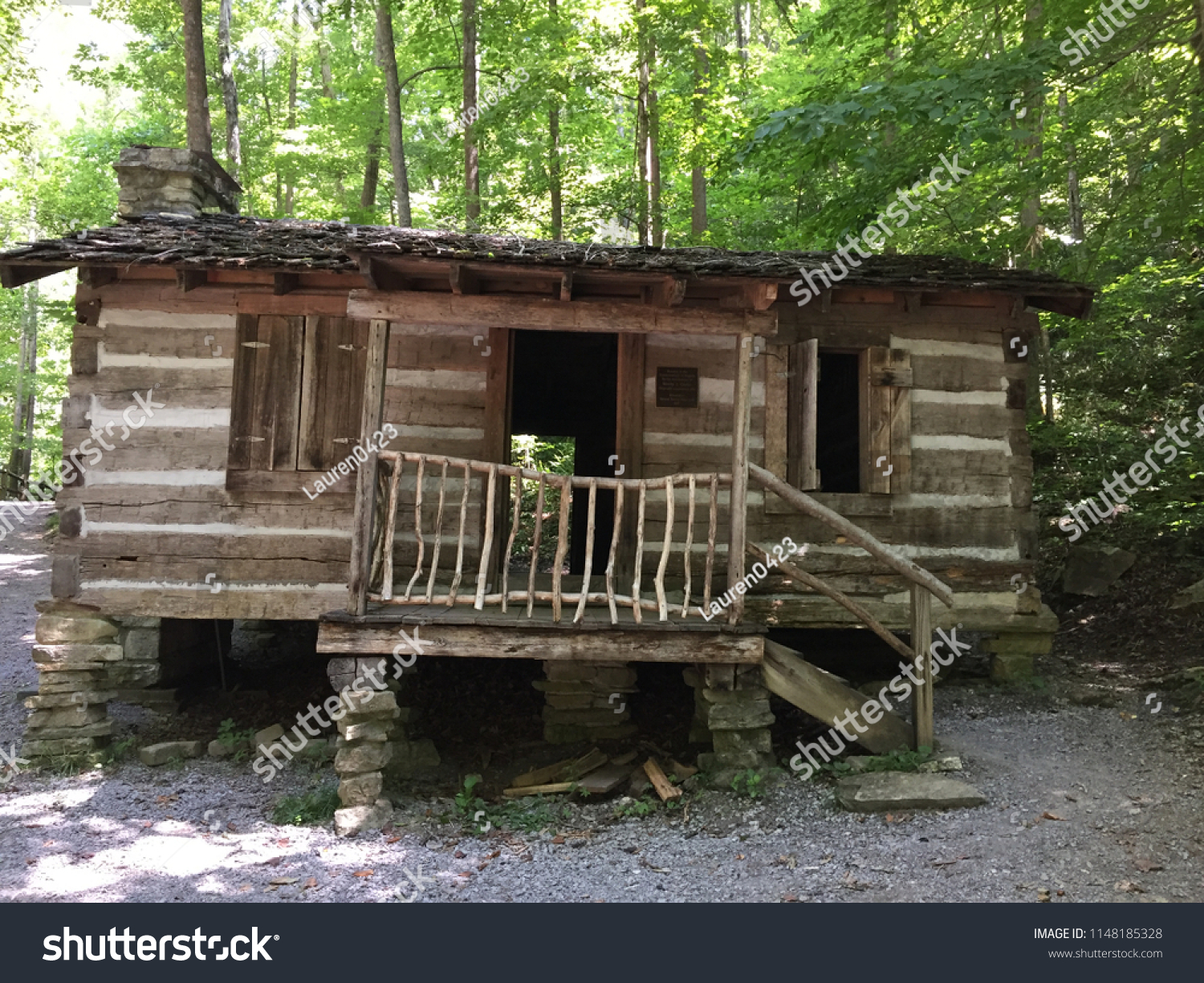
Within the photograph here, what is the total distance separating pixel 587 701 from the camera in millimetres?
7930

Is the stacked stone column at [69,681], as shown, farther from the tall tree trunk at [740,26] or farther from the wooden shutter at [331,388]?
the tall tree trunk at [740,26]

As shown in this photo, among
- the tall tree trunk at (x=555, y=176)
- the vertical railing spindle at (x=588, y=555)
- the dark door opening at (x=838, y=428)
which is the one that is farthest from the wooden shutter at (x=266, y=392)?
the tall tree trunk at (x=555, y=176)

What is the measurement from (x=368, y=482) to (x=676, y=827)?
337 centimetres

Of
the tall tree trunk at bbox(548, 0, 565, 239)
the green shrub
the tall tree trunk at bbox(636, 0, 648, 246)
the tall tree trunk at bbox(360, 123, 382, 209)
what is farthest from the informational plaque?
the tall tree trunk at bbox(360, 123, 382, 209)

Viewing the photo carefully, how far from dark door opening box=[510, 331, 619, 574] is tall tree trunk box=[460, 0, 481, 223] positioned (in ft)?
13.0

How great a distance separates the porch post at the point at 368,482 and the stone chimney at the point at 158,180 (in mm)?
4460

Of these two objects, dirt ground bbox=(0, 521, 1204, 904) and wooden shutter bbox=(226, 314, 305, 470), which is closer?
dirt ground bbox=(0, 521, 1204, 904)

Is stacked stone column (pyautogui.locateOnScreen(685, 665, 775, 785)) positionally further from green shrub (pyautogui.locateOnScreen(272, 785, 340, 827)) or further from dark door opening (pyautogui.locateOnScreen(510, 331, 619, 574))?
dark door opening (pyautogui.locateOnScreen(510, 331, 619, 574))

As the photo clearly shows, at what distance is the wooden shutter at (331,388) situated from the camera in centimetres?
795

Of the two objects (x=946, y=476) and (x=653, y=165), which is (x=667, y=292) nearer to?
(x=946, y=476)

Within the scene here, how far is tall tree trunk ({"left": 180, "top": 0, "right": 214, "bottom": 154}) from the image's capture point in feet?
44.0

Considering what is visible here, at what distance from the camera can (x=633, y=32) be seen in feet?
47.5
